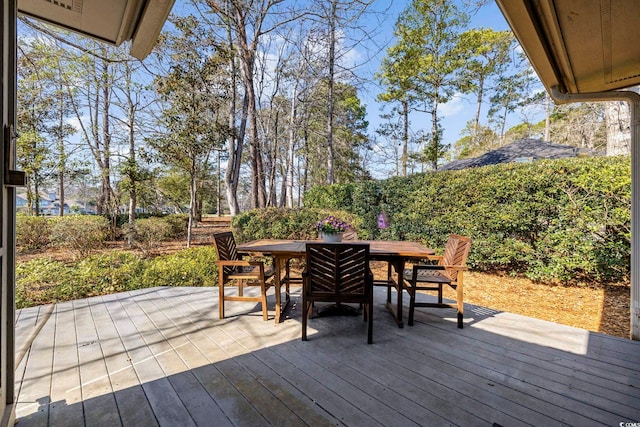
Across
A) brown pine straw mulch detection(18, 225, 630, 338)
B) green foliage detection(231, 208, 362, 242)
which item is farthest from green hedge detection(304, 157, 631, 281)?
green foliage detection(231, 208, 362, 242)

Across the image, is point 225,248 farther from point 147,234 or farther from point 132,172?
point 132,172

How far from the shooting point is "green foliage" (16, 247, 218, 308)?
12.0ft

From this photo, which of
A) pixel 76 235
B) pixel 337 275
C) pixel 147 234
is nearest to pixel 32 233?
pixel 76 235

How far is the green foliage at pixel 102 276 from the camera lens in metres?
3.65

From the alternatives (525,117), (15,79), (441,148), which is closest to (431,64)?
(441,148)

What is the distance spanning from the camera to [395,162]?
18.2 m

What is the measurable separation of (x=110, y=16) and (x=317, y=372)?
2.69 metres

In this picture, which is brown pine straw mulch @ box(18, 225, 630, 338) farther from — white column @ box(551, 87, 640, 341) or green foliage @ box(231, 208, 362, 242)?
green foliage @ box(231, 208, 362, 242)

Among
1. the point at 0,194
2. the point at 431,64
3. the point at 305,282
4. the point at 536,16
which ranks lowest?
the point at 305,282

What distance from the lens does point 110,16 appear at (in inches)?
69.0

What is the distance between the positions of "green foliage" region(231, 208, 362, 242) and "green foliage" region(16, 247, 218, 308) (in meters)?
1.50

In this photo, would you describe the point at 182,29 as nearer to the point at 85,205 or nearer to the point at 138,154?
the point at 138,154

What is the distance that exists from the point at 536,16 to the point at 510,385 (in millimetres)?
2273

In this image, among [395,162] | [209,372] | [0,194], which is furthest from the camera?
[395,162]
